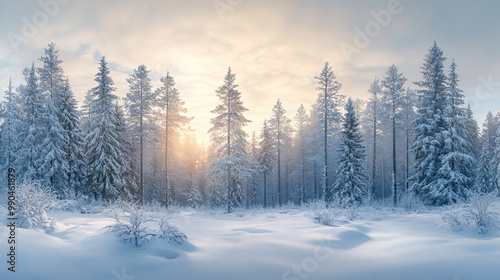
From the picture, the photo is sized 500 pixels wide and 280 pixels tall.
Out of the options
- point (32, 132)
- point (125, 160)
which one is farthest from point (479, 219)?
point (32, 132)

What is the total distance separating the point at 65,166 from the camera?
893 inches

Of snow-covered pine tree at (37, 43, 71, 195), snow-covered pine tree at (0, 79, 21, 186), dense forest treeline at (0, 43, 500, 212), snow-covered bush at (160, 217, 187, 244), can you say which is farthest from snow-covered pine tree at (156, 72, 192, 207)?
snow-covered bush at (160, 217, 187, 244)

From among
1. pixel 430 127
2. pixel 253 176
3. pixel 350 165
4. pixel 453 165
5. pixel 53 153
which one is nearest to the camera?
pixel 453 165

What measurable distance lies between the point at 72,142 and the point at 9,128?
942 centimetres

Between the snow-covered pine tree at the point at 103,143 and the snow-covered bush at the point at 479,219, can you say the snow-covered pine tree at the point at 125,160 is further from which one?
the snow-covered bush at the point at 479,219

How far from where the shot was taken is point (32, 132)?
22391mm

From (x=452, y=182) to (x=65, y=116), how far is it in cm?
3538

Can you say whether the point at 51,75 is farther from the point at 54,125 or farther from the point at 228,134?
Result: the point at 228,134

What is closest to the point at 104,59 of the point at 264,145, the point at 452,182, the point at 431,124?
the point at 264,145

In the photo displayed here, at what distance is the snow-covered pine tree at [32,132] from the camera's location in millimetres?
22250

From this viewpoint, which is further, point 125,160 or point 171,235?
point 125,160

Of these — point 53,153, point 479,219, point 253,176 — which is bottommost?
point 253,176

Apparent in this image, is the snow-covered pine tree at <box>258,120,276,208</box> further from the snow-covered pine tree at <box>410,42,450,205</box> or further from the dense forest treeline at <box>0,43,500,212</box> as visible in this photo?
the snow-covered pine tree at <box>410,42,450,205</box>

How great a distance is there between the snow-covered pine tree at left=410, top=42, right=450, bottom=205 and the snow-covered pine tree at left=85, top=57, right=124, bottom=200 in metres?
27.9
